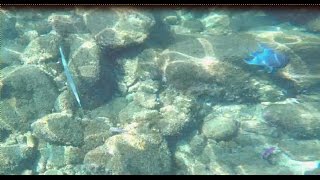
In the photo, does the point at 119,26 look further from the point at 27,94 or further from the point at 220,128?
the point at 220,128

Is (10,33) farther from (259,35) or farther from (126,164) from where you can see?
(259,35)

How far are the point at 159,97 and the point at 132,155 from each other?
5.55ft

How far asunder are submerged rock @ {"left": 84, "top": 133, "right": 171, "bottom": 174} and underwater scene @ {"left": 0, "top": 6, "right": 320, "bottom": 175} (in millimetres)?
32

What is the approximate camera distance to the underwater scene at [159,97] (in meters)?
5.46

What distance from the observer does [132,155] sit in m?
4.89

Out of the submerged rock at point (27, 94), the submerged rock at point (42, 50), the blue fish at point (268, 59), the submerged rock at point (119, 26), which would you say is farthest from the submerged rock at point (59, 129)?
the blue fish at point (268, 59)

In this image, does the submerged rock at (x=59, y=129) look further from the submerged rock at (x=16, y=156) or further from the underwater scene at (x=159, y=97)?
the submerged rock at (x=16, y=156)

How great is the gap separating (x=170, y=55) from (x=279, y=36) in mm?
2438

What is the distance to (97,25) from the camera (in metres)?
6.37

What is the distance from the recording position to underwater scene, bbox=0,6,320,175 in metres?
5.46

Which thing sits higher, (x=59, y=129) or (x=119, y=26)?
(x=119, y=26)
